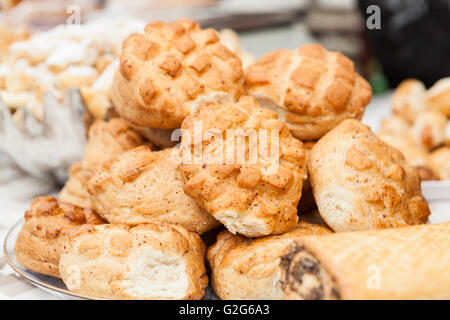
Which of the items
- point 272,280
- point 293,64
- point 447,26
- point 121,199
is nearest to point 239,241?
point 272,280

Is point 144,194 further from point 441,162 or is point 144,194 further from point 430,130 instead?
point 430,130

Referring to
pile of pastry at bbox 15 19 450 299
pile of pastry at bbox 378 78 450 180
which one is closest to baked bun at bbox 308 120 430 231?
pile of pastry at bbox 15 19 450 299

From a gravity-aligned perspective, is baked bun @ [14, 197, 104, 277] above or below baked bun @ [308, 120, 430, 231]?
below

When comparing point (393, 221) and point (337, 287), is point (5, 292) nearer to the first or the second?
point (337, 287)

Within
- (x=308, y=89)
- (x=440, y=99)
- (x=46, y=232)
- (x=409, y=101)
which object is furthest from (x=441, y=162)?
(x=46, y=232)

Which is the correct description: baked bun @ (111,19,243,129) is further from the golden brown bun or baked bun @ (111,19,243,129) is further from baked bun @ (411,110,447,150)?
baked bun @ (411,110,447,150)
